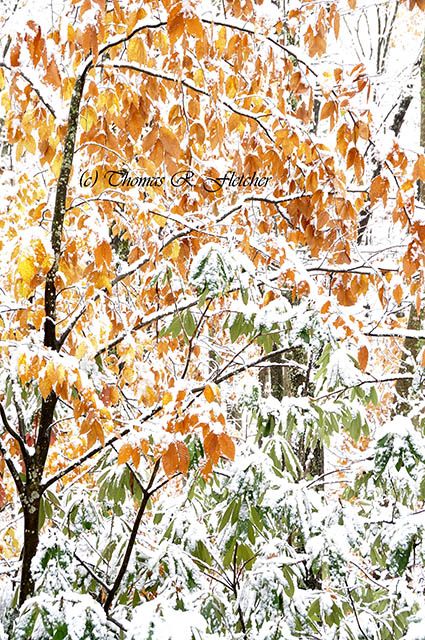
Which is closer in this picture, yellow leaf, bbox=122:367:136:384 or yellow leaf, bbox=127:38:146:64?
yellow leaf, bbox=127:38:146:64

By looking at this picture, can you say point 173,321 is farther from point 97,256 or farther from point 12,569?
point 12,569

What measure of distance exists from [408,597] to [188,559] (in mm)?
1101

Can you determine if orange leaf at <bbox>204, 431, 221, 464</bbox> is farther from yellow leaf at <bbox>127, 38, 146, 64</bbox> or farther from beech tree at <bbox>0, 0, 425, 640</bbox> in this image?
yellow leaf at <bbox>127, 38, 146, 64</bbox>

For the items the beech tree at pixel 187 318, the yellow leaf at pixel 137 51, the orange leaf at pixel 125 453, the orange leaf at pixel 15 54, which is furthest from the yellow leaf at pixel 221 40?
the orange leaf at pixel 125 453

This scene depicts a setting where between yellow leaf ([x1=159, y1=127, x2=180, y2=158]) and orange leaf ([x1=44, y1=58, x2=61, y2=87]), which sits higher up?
orange leaf ([x1=44, y1=58, x2=61, y2=87])

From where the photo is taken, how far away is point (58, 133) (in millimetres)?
2467

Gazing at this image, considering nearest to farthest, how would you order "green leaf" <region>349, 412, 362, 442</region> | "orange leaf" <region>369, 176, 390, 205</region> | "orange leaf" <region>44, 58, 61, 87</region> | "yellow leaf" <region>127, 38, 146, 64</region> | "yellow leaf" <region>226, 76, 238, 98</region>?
1. "orange leaf" <region>44, 58, 61, 87</region>
2. "yellow leaf" <region>127, 38, 146, 64</region>
3. "orange leaf" <region>369, 176, 390, 205</region>
4. "yellow leaf" <region>226, 76, 238, 98</region>
5. "green leaf" <region>349, 412, 362, 442</region>

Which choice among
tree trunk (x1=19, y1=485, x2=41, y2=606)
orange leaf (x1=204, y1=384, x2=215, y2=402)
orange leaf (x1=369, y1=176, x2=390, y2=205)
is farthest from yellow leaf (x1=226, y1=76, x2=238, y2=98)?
tree trunk (x1=19, y1=485, x2=41, y2=606)

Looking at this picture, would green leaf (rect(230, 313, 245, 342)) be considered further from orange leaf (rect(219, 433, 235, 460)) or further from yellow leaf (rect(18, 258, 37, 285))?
yellow leaf (rect(18, 258, 37, 285))

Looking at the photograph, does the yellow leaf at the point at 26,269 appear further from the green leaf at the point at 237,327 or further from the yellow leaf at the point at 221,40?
the yellow leaf at the point at 221,40

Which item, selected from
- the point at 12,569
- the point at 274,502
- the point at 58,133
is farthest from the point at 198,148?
the point at 12,569

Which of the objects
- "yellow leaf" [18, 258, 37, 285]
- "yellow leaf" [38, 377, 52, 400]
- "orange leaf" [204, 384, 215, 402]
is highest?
"yellow leaf" [18, 258, 37, 285]

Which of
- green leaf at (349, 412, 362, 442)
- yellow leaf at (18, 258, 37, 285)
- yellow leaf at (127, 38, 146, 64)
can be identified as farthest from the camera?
green leaf at (349, 412, 362, 442)

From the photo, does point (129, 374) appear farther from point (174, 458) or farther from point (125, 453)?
point (174, 458)
